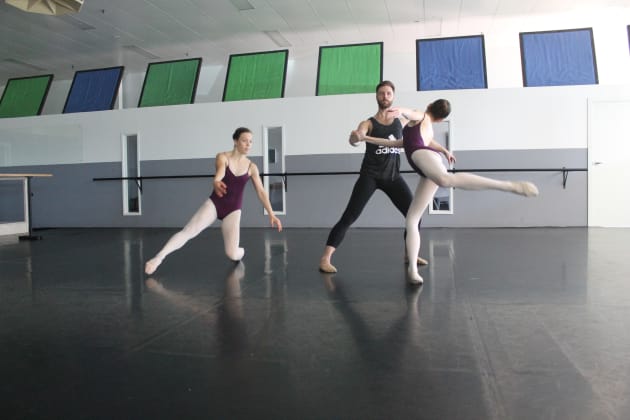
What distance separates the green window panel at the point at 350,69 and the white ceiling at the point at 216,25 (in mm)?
433

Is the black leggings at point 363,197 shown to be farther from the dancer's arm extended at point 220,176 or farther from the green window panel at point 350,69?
the green window panel at point 350,69

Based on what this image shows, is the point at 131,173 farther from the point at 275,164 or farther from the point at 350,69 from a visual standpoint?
the point at 350,69

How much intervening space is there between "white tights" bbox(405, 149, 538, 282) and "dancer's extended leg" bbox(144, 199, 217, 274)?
5.58 feet

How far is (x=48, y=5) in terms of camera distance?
6.27 meters

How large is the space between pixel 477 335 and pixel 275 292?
53.9 inches

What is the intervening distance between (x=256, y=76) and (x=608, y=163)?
6.09m

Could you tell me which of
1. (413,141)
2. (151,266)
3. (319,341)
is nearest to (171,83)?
(151,266)

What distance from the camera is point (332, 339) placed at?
2.04 meters

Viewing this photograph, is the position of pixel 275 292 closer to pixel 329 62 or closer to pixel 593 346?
pixel 593 346

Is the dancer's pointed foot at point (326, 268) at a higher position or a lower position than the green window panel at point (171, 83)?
lower

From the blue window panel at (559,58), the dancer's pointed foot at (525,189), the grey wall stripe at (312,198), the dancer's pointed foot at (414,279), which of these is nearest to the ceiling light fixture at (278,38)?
the grey wall stripe at (312,198)

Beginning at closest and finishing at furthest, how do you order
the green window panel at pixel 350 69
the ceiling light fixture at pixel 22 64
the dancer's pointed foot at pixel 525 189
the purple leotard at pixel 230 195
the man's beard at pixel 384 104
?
the dancer's pointed foot at pixel 525 189 < the man's beard at pixel 384 104 < the purple leotard at pixel 230 195 < the green window panel at pixel 350 69 < the ceiling light fixture at pixel 22 64

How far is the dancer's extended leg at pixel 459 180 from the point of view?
2631 mm

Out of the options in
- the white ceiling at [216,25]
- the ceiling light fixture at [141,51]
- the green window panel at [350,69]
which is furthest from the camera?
the ceiling light fixture at [141,51]
